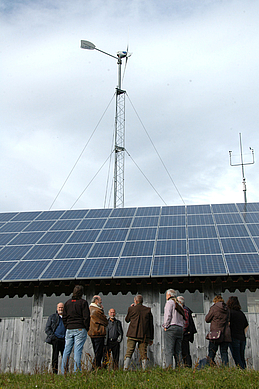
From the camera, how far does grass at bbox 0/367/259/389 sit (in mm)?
7086

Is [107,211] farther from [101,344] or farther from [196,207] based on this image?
[101,344]

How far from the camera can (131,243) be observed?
44.3ft

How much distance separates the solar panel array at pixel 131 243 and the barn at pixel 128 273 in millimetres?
30

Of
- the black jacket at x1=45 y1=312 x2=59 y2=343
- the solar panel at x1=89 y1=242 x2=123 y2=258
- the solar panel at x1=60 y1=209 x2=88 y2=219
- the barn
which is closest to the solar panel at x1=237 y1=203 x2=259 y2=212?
the barn

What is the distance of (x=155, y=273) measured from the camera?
1155cm

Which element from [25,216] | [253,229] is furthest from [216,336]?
[25,216]

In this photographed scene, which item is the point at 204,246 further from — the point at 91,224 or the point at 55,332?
the point at 55,332

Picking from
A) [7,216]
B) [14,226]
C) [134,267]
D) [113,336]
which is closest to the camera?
[113,336]

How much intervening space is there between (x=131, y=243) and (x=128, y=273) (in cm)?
198

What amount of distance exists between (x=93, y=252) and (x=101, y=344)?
4101 millimetres

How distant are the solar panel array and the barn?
0.03m

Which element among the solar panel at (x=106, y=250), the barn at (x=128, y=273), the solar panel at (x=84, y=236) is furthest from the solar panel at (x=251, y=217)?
the solar panel at (x=84, y=236)

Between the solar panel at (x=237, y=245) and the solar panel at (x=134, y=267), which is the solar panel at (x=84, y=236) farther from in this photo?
the solar panel at (x=237, y=245)

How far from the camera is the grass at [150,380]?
7086mm
